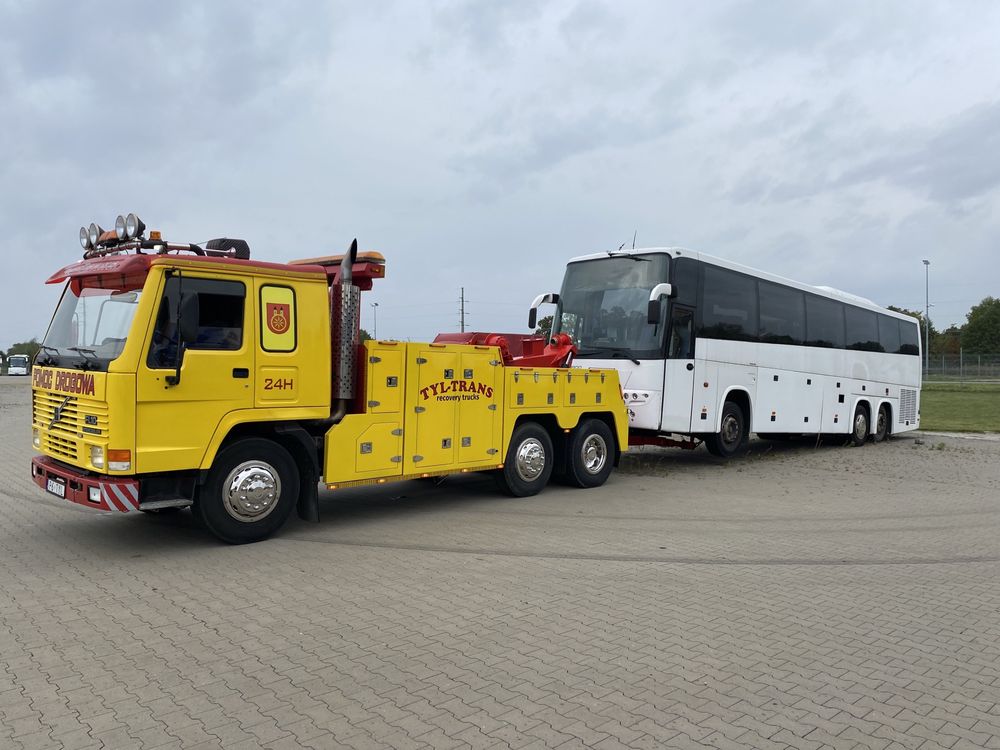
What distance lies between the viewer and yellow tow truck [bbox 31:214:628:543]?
21.8 feet

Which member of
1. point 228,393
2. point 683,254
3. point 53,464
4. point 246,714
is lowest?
point 246,714

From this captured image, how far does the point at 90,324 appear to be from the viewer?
23.5 ft

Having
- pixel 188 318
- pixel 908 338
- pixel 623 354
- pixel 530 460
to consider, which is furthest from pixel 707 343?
pixel 908 338

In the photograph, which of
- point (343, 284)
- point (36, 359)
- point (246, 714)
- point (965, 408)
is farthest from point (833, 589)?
point (965, 408)

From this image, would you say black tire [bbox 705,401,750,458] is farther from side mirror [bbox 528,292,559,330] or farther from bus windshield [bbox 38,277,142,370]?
bus windshield [bbox 38,277,142,370]

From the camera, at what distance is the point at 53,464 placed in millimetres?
7406

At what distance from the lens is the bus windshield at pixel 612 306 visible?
12.6 metres

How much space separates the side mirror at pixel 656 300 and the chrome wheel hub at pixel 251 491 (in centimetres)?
646

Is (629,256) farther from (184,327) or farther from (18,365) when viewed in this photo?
(18,365)

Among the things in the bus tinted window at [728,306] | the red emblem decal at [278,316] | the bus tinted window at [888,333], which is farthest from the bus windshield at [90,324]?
the bus tinted window at [888,333]

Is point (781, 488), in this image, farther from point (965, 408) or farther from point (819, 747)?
point (965, 408)

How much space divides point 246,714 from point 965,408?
3305 centimetres

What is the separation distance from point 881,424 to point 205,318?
17.1 m

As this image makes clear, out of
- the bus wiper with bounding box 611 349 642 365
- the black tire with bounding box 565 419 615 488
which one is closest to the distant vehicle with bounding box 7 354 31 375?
the bus wiper with bounding box 611 349 642 365
